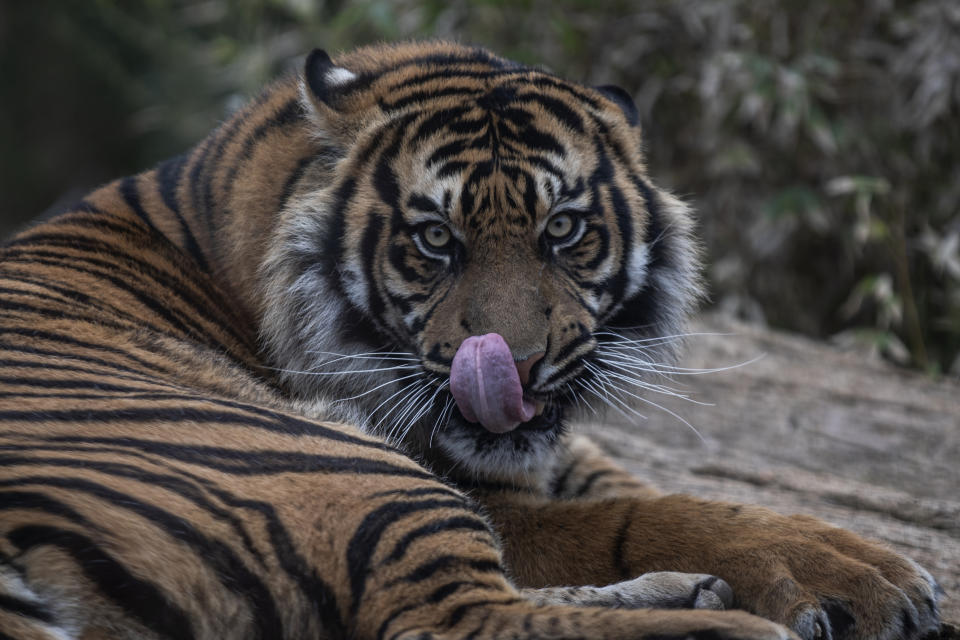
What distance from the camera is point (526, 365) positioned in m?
2.19

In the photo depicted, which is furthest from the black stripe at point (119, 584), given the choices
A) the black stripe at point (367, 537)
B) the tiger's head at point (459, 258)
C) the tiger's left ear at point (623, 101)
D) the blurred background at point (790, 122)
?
the blurred background at point (790, 122)

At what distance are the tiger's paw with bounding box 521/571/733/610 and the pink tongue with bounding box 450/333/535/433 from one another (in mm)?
415

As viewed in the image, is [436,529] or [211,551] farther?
[436,529]

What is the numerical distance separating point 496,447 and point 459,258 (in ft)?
1.41

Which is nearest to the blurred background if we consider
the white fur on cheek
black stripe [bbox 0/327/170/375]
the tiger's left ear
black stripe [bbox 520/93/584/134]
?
the tiger's left ear

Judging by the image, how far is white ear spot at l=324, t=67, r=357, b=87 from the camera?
8.11 ft

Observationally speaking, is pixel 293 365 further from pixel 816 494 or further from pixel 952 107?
pixel 952 107

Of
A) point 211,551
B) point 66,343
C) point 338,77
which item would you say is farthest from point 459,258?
point 211,551

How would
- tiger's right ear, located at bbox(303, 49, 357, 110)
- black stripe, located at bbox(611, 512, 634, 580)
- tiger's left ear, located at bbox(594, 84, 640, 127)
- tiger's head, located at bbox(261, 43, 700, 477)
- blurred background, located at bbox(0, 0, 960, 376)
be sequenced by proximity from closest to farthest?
black stripe, located at bbox(611, 512, 634, 580), tiger's head, located at bbox(261, 43, 700, 477), tiger's right ear, located at bbox(303, 49, 357, 110), tiger's left ear, located at bbox(594, 84, 640, 127), blurred background, located at bbox(0, 0, 960, 376)

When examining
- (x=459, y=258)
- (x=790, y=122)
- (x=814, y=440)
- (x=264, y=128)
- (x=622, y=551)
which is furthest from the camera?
(x=790, y=122)

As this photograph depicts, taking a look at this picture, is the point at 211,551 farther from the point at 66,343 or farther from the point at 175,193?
the point at 175,193

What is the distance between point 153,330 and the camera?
7.26 feet

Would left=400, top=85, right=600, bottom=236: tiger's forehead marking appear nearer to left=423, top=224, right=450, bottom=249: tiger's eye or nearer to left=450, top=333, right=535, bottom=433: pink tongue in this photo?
left=423, top=224, right=450, bottom=249: tiger's eye

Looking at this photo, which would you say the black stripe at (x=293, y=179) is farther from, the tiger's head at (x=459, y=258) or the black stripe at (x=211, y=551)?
the black stripe at (x=211, y=551)
